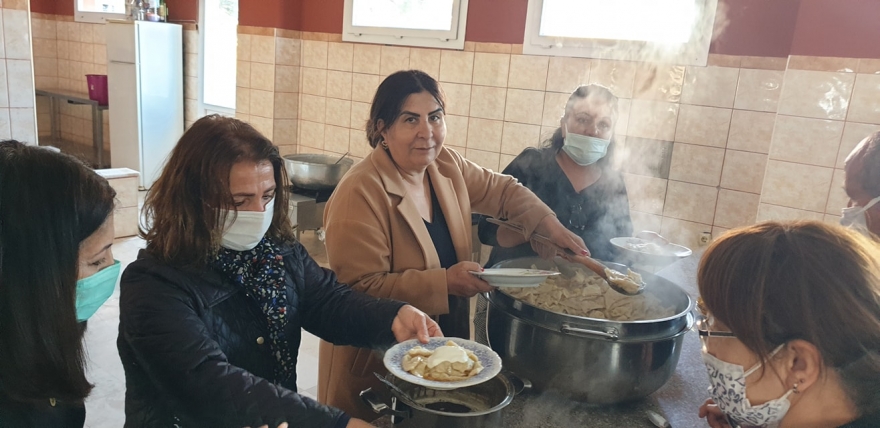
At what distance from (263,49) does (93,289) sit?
4.32 metres

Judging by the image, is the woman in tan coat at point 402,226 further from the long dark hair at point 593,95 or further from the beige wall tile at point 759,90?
the beige wall tile at point 759,90

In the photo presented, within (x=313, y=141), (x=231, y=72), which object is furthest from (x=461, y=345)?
(x=231, y=72)

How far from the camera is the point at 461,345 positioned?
1254mm

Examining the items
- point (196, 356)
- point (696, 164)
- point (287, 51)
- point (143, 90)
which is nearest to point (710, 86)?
point (696, 164)

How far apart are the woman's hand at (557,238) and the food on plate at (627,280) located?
21 centimetres

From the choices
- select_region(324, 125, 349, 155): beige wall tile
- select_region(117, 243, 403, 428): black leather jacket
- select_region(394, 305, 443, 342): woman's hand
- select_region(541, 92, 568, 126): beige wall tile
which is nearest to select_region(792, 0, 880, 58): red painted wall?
select_region(541, 92, 568, 126): beige wall tile

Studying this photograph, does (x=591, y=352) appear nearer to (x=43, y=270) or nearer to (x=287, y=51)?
(x=43, y=270)

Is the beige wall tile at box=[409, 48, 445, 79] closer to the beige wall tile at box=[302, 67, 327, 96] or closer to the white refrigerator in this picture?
the beige wall tile at box=[302, 67, 327, 96]

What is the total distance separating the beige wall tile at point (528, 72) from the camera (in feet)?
12.4

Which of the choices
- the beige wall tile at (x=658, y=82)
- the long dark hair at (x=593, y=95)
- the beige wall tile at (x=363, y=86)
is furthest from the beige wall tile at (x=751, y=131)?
the beige wall tile at (x=363, y=86)

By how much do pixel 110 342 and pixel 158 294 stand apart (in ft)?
8.04

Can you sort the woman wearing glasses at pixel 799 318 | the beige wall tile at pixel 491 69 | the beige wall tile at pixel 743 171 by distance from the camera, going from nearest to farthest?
1. the woman wearing glasses at pixel 799 318
2. the beige wall tile at pixel 743 171
3. the beige wall tile at pixel 491 69

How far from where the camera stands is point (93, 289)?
1.15m

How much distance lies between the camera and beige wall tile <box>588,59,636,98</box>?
11.3 ft
